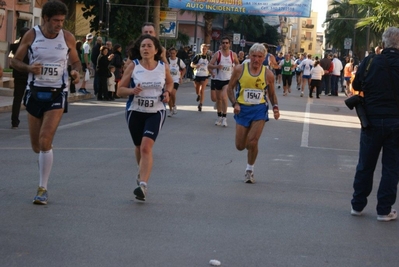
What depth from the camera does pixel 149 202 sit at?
8766 millimetres

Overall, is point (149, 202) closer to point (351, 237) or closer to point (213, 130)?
point (351, 237)

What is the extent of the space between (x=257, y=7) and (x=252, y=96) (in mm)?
37788

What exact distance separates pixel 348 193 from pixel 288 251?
364 centimetres

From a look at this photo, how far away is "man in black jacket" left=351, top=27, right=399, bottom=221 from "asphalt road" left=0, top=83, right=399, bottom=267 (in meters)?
0.37

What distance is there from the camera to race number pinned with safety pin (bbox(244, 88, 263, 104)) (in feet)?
35.6

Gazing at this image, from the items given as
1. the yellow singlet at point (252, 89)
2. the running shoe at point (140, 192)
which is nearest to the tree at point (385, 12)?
the yellow singlet at point (252, 89)

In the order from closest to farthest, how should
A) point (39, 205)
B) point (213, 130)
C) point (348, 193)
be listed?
point (39, 205), point (348, 193), point (213, 130)

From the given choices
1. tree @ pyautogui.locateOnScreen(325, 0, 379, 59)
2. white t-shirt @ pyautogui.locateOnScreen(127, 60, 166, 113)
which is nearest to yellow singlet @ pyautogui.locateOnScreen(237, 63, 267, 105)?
white t-shirt @ pyautogui.locateOnScreen(127, 60, 166, 113)

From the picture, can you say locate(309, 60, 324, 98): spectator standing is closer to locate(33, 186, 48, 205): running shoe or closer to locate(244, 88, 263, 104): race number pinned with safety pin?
locate(244, 88, 263, 104): race number pinned with safety pin

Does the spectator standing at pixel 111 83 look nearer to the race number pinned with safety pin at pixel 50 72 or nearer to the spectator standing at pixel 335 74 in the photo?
the spectator standing at pixel 335 74

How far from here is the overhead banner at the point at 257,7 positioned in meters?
47.4

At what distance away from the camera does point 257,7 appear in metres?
48.0

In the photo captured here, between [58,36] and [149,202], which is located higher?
[58,36]

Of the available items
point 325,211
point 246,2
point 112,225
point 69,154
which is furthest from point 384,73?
point 246,2
